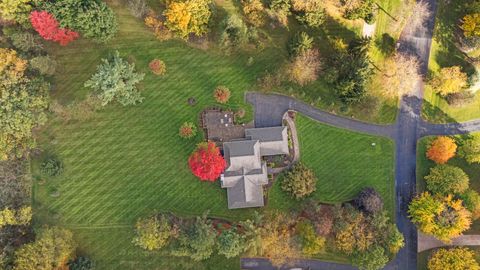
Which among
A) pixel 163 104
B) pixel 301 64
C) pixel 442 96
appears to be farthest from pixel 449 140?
pixel 163 104

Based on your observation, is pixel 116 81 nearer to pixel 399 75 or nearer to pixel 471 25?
pixel 399 75

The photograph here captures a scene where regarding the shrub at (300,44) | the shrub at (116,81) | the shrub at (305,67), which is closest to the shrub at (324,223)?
the shrub at (305,67)

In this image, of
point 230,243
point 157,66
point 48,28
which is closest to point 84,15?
point 48,28

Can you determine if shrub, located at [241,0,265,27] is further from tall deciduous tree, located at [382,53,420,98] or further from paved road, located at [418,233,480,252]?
paved road, located at [418,233,480,252]

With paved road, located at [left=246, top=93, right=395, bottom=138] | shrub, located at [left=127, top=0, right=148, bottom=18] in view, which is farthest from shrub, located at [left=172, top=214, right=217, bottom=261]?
shrub, located at [left=127, top=0, right=148, bottom=18]

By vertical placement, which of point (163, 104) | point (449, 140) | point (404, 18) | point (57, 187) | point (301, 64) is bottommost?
point (57, 187)

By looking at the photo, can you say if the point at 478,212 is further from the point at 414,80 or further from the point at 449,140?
the point at 414,80
